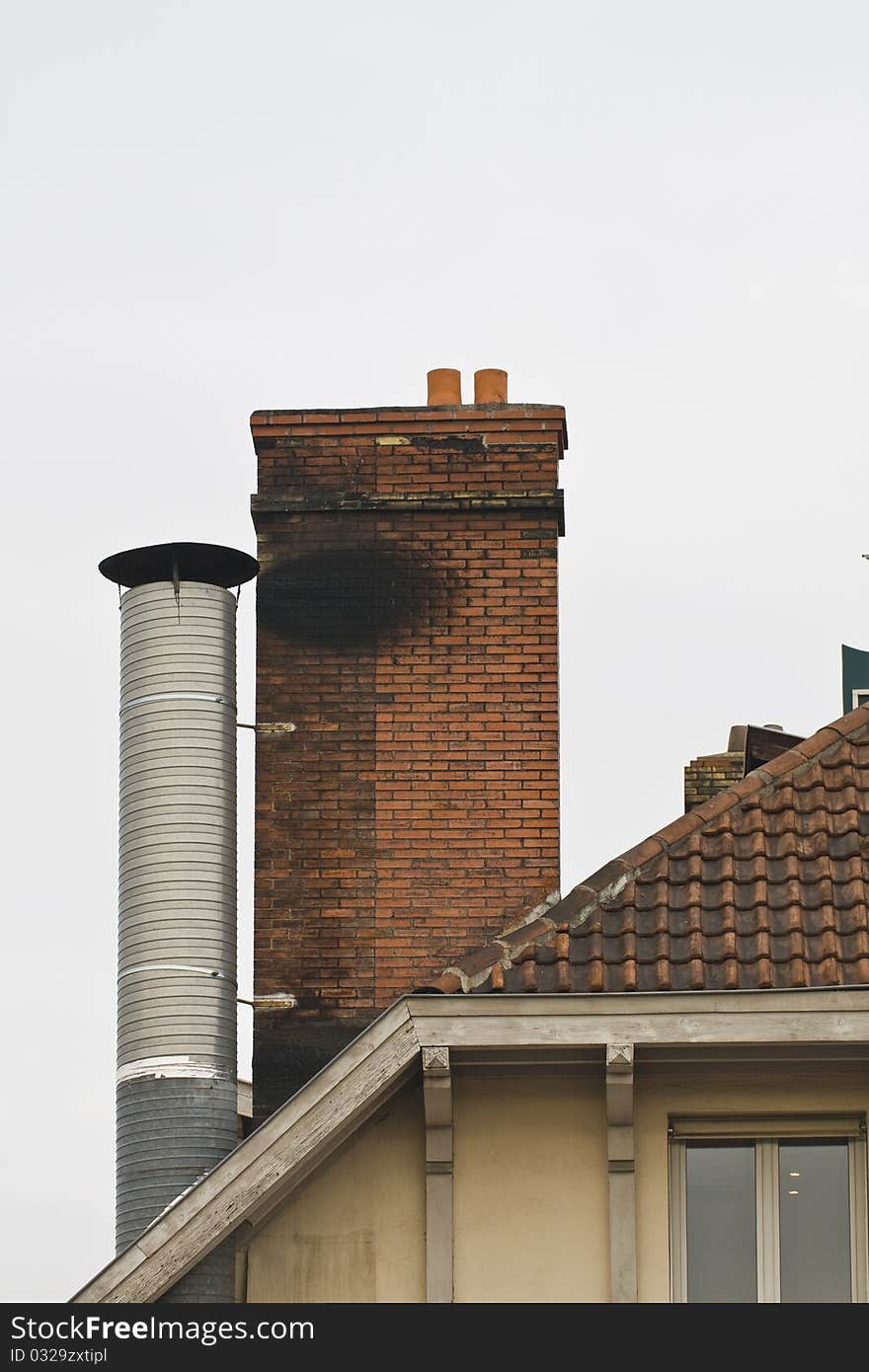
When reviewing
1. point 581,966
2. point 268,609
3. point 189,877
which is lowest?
point 581,966

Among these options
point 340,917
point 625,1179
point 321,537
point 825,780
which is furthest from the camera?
point 321,537

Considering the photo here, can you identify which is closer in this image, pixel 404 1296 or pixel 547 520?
pixel 404 1296

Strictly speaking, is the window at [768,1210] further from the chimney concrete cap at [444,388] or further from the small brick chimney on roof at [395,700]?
the chimney concrete cap at [444,388]

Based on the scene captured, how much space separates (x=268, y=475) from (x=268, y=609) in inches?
35.9

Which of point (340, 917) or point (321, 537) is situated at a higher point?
point (321, 537)

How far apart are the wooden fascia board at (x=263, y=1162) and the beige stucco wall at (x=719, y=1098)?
1.22m

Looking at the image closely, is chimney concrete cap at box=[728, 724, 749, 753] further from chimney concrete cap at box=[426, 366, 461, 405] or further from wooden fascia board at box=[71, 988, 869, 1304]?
wooden fascia board at box=[71, 988, 869, 1304]

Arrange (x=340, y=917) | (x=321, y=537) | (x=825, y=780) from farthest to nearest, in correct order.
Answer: (x=321, y=537) → (x=340, y=917) → (x=825, y=780)

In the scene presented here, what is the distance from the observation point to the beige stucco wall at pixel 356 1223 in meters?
12.5

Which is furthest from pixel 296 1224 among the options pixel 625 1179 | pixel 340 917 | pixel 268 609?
pixel 268 609

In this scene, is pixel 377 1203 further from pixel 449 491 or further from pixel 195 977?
pixel 449 491

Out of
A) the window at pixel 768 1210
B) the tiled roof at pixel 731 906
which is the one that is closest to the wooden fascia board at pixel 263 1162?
the tiled roof at pixel 731 906

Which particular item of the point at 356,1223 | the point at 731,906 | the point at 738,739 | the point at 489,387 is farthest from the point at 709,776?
the point at 356,1223

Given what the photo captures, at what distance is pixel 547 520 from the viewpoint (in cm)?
1595
